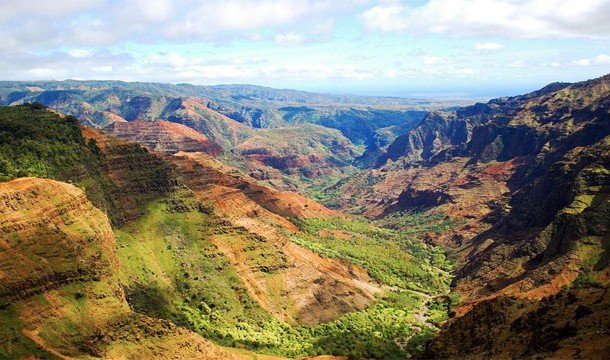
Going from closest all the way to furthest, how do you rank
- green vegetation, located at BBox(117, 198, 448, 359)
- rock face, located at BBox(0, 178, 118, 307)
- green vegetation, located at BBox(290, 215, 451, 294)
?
rock face, located at BBox(0, 178, 118, 307), green vegetation, located at BBox(117, 198, 448, 359), green vegetation, located at BBox(290, 215, 451, 294)

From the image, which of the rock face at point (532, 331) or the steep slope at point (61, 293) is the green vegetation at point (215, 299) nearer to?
the steep slope at point (61, 293)

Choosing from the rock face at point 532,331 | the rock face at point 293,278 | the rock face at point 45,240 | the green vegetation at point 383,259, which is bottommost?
the green vegetation at point 383,259

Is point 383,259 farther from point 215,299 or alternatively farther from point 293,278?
point 215,299

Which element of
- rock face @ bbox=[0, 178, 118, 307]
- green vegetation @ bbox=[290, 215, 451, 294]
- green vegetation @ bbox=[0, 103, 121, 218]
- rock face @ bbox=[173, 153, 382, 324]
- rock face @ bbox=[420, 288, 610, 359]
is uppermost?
green vegetation @ bbox=[0, 103, 121, 218]

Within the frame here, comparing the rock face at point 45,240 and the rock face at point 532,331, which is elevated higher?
the rock face at point 45,240

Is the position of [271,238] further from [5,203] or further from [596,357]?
[596,357]

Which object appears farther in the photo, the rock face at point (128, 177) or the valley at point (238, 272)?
the rock face at point (128, 177)

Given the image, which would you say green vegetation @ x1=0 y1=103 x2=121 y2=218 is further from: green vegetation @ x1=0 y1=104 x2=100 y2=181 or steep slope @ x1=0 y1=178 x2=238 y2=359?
steep slope @ x1=0 y1=178 x2=238 y2=359

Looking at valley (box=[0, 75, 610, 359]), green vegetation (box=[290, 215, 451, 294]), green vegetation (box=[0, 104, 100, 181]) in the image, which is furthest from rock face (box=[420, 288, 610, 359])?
green vegetation (box=[0, 104, 100, 181])

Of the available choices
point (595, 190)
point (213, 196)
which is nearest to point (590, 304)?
point (595, 190)

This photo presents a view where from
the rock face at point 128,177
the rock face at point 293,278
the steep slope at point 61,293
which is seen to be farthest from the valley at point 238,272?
the rock face at point 293,278
